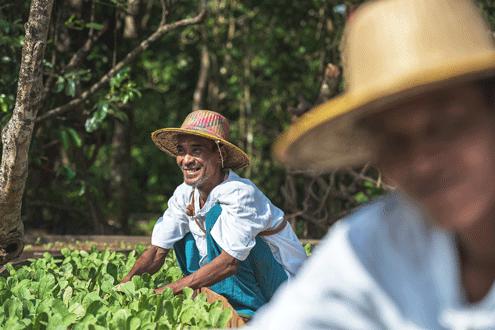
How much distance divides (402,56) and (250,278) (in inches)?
116

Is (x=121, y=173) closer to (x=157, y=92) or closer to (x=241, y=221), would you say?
(x=157, y=92)

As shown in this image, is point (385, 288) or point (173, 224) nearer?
point (385, 288)

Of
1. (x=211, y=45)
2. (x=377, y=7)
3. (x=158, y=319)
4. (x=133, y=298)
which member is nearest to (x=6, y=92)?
(x=133, y=298)

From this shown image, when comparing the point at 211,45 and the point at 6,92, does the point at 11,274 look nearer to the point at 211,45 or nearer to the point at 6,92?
the point at 6,92

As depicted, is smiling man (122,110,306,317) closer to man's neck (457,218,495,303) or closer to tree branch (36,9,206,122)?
man's neck (457,218,495,303)

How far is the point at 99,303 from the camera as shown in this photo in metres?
3.73

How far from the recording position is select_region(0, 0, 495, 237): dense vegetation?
7863 millimetres

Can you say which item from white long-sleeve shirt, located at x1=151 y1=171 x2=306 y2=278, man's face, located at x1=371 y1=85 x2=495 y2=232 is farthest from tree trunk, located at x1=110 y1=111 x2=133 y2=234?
man's face, located at x1=371 y1=85 x2=495 y2=232

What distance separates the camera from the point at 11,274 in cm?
483

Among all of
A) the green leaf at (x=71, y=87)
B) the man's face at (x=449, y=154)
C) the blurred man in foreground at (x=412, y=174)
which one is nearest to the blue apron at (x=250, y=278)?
the blurred man in foreground at (x=412, y=174)

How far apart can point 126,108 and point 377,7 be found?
8.51 meters

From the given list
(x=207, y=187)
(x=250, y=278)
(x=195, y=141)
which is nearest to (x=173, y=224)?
(x=207, y=187)

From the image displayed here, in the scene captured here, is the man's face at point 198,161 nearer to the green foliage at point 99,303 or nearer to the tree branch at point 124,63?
the green foliage at point 99,303

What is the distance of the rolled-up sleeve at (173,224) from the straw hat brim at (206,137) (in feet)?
0.86
